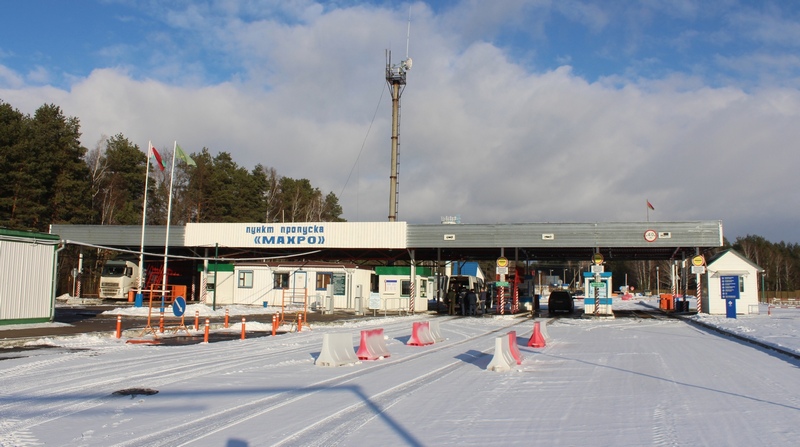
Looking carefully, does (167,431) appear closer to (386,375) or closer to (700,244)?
(386,375)

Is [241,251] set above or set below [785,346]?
above

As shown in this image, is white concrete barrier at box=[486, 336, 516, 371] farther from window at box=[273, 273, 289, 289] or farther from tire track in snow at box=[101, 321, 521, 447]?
window at box=[273, 273, 289, 289]

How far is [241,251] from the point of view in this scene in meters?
49.8

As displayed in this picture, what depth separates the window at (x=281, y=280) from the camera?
1652 inches

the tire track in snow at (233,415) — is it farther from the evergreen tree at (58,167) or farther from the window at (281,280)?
the evergreen tree at (58,167)

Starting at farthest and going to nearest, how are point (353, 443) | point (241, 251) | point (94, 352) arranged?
point (241, 251) < point (94, 352) < point (353, 443)

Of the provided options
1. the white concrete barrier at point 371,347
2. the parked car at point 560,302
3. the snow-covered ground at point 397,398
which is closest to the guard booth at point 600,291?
the parked car at point 560,302

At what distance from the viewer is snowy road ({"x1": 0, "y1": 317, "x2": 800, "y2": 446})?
7.68 m

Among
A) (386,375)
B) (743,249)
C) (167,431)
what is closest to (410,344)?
(386,375)

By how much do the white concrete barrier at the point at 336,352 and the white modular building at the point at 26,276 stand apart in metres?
13.3

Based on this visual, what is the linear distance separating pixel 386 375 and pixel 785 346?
494 inches

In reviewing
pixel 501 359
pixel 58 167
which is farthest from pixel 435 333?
pixel 58 167

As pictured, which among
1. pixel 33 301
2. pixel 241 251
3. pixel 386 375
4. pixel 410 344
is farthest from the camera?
pixel 241 251

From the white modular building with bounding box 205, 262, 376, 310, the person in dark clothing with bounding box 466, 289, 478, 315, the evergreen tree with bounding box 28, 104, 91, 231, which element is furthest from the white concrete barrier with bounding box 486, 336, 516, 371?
the evergreen tree with bounding box 28, 104, 91, 231
